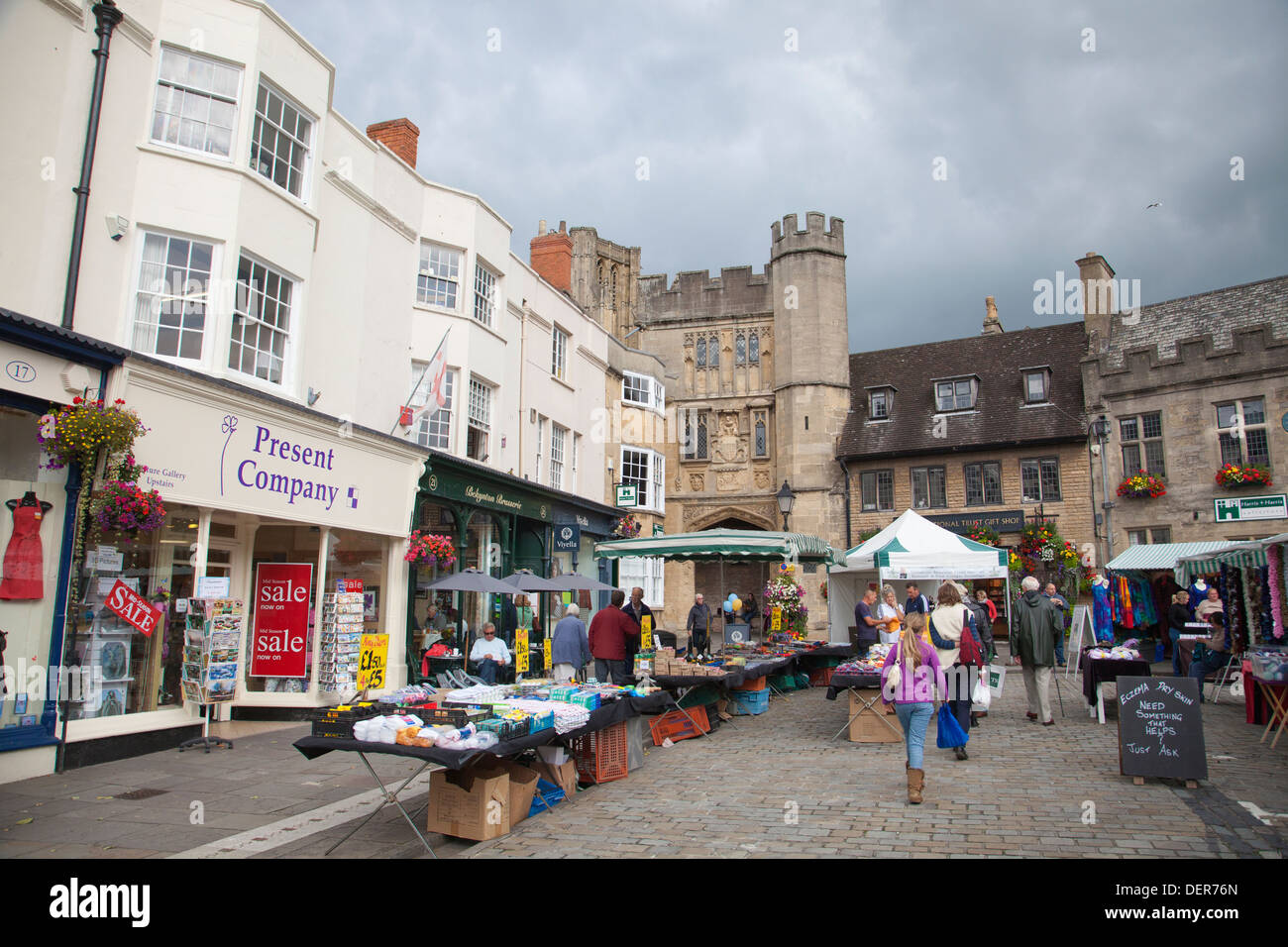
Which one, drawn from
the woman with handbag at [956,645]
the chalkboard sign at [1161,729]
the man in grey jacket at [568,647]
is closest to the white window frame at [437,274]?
the man in grey jacket at [568,647]

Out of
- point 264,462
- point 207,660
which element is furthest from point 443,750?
point 264,462

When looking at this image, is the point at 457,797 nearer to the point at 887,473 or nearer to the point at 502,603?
the point at 502,603

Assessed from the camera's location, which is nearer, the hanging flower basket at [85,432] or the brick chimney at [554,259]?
the hanging flower basket at [85,432]

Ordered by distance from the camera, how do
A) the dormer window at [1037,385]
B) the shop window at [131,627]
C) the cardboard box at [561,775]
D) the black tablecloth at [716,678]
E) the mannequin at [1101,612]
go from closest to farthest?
the cardboard box at [561,775]
the shop window at [131,627]
the black tablecloth at [716,678]
the mannequin at [1101,612]
the dormer window at [1037,385]

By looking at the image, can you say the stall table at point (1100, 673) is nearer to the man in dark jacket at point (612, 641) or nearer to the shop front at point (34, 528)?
the man in dark jacket at point (612, 641)

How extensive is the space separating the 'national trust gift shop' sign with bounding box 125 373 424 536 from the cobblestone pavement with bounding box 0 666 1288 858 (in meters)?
3.21

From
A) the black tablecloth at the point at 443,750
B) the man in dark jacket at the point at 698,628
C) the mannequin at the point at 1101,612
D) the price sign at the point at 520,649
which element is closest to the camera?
the black tablecloth at the point at 443,750

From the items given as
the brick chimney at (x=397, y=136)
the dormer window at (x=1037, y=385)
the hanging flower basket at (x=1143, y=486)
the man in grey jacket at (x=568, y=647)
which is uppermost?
the brick chimney at (x=397, y=136)

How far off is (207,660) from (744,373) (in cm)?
2448

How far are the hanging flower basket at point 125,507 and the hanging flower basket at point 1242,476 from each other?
84.8 ft

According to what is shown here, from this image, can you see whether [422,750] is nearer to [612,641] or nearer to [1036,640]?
[612,641]

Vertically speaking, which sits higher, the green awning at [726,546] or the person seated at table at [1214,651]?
the green awning at [726,546]

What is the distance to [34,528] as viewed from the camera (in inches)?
336

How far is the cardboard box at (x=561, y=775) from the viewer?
Answer: 293 inches
